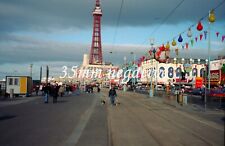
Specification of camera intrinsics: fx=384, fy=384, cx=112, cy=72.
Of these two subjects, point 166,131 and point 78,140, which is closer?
point 78,140

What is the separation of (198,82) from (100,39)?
399 feet

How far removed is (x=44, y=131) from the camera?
505 inches

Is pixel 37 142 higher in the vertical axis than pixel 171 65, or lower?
lower

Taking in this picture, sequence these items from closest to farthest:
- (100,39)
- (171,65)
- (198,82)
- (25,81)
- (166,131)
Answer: (166,131) < (25,81) < (198,82) < (171,65) < (100,39)

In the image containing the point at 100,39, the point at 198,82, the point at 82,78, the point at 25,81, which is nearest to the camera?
the point at 25,81

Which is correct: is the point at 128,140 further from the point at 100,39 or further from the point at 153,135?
the point at 100,39

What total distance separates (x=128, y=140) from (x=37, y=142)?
8.54 ft

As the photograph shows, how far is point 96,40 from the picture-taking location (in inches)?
7096

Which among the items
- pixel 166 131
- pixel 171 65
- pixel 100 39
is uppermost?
pixel 100 39

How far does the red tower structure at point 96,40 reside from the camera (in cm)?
17538

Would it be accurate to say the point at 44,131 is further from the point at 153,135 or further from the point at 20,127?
the point at 153,135

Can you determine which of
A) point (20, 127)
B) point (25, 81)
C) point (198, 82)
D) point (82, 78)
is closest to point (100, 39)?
point (82, 78)

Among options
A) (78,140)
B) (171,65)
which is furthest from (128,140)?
(171,65)

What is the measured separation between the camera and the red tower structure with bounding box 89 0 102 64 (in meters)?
175
